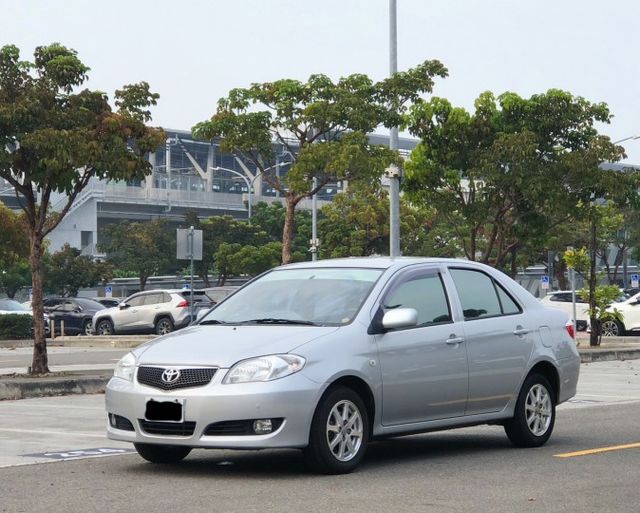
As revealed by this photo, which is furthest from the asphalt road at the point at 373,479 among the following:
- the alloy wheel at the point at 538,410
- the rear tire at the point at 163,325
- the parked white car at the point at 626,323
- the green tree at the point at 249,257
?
the green tree at the point at 249,257

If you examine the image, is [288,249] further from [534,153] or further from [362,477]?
[362,477]

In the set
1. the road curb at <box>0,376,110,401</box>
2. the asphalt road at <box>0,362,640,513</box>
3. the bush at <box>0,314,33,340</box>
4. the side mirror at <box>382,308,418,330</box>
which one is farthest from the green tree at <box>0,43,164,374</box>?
the bush at <box>0,314,33,340</box>

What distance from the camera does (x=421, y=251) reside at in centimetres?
6962

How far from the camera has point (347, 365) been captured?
948 centimetres

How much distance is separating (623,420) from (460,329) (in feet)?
13.8

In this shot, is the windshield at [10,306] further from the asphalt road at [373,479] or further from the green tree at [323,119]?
the asphalt road at [373,479]

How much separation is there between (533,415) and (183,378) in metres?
3.53

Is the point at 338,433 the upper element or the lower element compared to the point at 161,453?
upper

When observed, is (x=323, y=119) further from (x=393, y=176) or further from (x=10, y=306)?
(x=10, y=306)

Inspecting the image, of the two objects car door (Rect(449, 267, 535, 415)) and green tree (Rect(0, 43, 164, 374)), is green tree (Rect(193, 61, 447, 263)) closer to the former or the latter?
green tree (Rect(0, 43, 164, 374))

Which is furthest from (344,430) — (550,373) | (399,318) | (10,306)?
(10,306)

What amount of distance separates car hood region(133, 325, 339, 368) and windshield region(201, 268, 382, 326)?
26cm

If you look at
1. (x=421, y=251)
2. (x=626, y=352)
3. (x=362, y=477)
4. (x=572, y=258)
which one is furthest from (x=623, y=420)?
(x=421, y=251)

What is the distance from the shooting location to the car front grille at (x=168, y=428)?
916 cm
